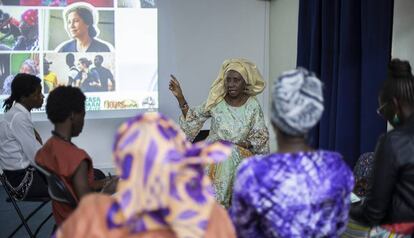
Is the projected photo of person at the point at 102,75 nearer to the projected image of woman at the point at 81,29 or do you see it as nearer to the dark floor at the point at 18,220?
the projected image of woman at the point at 81,29

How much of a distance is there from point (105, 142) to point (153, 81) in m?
0.90

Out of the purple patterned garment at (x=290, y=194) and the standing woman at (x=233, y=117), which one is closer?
the purple patterned garment at (x=290, y=194)

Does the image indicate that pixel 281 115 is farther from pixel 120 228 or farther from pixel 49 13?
pixel 49 13

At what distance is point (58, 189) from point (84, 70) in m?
3.14

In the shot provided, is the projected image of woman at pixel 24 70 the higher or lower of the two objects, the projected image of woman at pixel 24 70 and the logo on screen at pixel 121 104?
the higher

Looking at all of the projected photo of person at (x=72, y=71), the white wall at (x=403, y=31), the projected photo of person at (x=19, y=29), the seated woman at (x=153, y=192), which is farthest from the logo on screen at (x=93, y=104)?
the seated woman at (x=153, y=192)

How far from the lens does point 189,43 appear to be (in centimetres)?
552

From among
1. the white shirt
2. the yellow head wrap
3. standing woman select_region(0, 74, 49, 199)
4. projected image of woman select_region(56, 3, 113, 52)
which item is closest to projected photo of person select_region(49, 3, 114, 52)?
projected image of woman select_region(56, 3, 113, 52)

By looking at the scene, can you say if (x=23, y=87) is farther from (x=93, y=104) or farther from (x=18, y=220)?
(x=93, y=104)

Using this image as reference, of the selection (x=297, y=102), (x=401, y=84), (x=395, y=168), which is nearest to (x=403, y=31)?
(x=401, y=84)

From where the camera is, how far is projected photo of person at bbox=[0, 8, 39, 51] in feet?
15.5

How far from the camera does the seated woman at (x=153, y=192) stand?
1.13m

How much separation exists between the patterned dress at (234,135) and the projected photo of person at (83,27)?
224 cm

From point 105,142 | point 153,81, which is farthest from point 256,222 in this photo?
point 105,142
